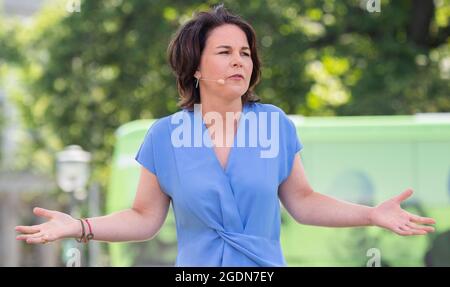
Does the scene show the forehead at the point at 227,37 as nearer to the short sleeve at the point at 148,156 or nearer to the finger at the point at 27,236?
the short sleeve at the point at 148,156

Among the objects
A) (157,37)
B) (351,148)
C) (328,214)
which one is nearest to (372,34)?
(157,37)

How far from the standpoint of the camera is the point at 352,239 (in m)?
11.2

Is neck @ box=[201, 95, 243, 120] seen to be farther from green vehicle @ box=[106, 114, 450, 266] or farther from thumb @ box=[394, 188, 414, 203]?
green vehicle @ box=[106, 114, 450, 266]

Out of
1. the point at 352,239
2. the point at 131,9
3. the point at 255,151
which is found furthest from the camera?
the point at 131,9

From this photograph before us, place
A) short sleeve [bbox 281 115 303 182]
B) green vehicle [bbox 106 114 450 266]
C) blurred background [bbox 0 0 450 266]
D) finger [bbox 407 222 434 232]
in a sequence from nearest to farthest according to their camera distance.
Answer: finger [bbox 407 222 434 232]
short sleeve [bbox 281 115 303 182]
green vehicle [bbox 106 114 450 266]
blurred background [bbox 0 0 450 266]

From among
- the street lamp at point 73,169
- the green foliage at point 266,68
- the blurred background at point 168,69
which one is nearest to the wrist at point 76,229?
the blurred background at point 168,69

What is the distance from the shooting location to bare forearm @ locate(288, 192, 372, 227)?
9.21ft

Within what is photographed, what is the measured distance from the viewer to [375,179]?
11.1m

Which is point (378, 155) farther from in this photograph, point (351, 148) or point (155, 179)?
point (155, 179)

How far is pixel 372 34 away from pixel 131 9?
3127 mm

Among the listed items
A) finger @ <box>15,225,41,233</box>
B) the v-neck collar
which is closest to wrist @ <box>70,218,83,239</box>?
finger @ <box>15,225,41,233</box>

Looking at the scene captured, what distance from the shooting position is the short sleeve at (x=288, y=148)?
2766 millimetres

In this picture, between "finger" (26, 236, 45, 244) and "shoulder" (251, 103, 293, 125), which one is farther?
"shoulder" (251, 103, 293, 125)

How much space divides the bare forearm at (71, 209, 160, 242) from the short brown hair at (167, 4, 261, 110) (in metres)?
0.30
